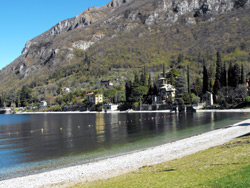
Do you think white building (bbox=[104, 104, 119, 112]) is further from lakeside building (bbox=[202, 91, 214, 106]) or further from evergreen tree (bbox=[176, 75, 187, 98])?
lakeside building (bbox=[202, 91, 214, 106])

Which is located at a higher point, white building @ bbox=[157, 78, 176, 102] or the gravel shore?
white building @ bbox=[157, 78, 176, 102]

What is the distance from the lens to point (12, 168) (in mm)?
24156

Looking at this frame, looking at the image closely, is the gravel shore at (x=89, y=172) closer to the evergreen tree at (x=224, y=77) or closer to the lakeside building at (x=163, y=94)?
the evergreen tree at (x=224, y=77)

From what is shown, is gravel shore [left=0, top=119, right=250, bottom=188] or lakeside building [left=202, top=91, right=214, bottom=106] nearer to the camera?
gravel shore [left=0, top=119, right=250, bottom=188]

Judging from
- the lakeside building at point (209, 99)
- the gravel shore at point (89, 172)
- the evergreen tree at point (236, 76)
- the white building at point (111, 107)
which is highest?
the evergreen tree at point (236, 76)

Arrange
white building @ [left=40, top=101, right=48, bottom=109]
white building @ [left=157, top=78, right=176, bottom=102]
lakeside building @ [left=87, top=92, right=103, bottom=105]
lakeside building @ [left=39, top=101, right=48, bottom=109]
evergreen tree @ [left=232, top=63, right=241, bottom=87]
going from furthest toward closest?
1. white building @ [left=40, top=101, right=48, bottom=109]
2. lakeside building @ [left=39, top=101, right=48, bottom=109]
3. lakeside building @ [left=87, top=92, right=103, bottom=105]
4. white building @ [left=157, top=78, right=176, bottom=102]
5. evergreen tree @ [left=232, top=63, right=241, bottom=87]

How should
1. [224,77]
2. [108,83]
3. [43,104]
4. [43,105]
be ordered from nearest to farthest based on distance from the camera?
1. [224,77]
2. [108,83]
3. [43,105]
4. [43,104]

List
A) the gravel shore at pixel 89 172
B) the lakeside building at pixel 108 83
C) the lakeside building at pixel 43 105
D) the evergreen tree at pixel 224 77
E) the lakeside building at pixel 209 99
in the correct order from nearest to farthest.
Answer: the gravel shore at pixel 89 172, the evergreen tree at pixel 224 77, the lakeside building at pixel 209 99, the lakeside building at pixel 108 83, the lakeside building at pixel 43 105

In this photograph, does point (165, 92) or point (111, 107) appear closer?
point (165, 92)

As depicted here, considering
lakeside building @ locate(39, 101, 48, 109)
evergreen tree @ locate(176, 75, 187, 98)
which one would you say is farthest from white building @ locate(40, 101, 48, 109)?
evergreen tree @ locate(176, 75, 187, 98)

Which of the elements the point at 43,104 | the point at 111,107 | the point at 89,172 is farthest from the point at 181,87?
the point at 43,104

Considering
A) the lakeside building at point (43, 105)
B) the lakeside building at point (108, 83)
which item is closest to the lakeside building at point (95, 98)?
the lakeside building at point (108, 83)

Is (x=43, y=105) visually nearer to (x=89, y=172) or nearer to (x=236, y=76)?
(x=236, y=76)

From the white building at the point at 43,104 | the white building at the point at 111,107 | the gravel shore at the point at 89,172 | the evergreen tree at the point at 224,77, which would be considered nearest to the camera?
the gravel shore at the point at 89,172
